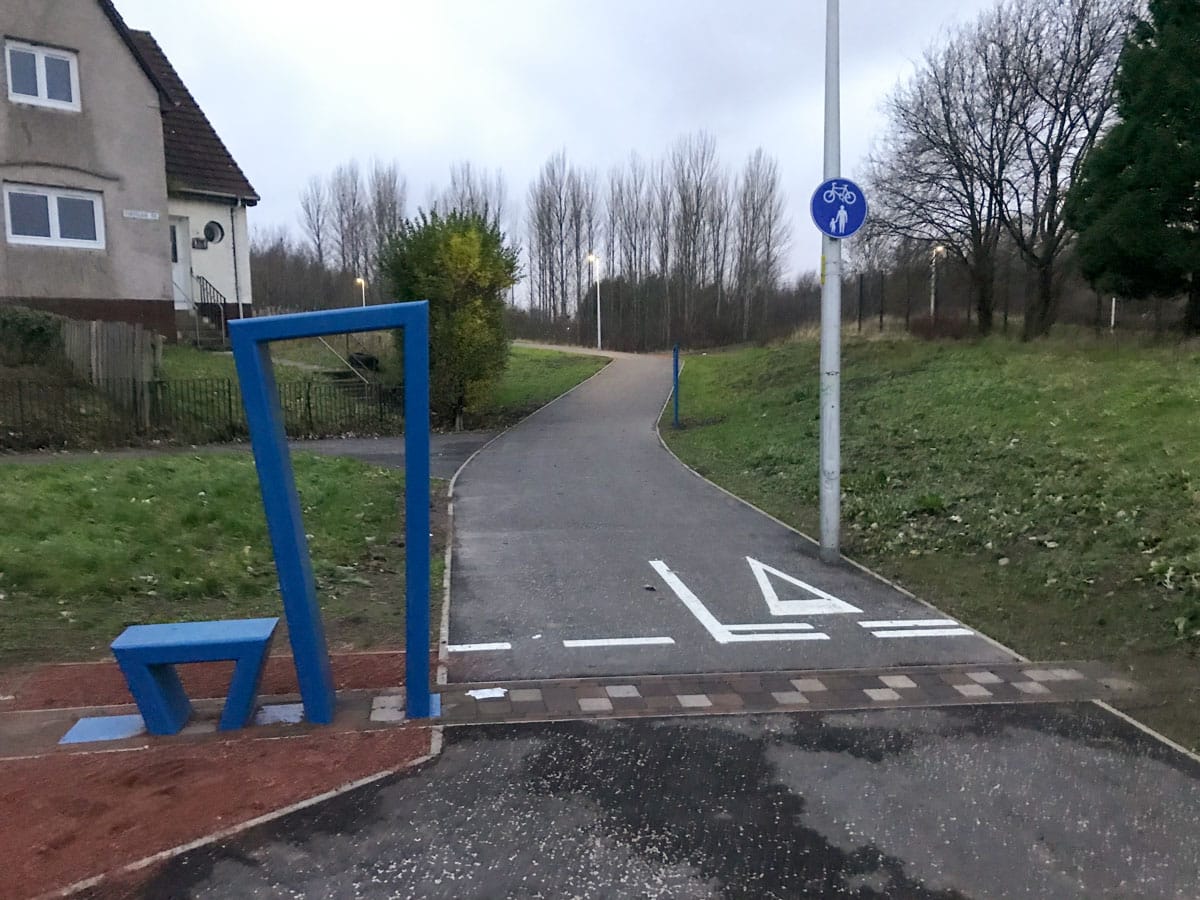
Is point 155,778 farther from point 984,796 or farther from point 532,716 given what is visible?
point 984,796

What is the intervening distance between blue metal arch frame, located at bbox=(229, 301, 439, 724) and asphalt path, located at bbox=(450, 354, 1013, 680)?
91cm

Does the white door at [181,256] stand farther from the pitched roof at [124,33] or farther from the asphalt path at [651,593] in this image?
the asphalt path at [651,593]

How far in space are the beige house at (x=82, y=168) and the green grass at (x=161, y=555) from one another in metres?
10.1

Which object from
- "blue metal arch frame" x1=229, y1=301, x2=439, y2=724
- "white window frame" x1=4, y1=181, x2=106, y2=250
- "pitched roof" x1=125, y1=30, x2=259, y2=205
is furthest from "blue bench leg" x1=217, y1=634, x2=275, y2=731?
"pitched roof" x1=125, y1=30, x2=259, y2=205

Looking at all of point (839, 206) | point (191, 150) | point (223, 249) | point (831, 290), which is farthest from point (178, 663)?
point (191, 150)

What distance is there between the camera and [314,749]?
4410 millimetres

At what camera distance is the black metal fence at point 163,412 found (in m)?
14.2

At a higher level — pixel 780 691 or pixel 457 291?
pixel 457 291

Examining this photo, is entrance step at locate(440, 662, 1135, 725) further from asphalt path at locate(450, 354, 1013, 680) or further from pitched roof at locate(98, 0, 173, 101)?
pitched roof at locate(98, 0, 173, 101)

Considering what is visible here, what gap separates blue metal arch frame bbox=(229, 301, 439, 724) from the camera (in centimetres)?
450

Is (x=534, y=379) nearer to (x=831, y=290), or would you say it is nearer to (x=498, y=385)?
(x=498, y=385)

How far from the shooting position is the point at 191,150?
24.9 meters

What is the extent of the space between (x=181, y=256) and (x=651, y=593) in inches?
860

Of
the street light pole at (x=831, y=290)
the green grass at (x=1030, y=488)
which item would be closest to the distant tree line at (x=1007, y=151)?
the green grass at (x=1030, y=488)
